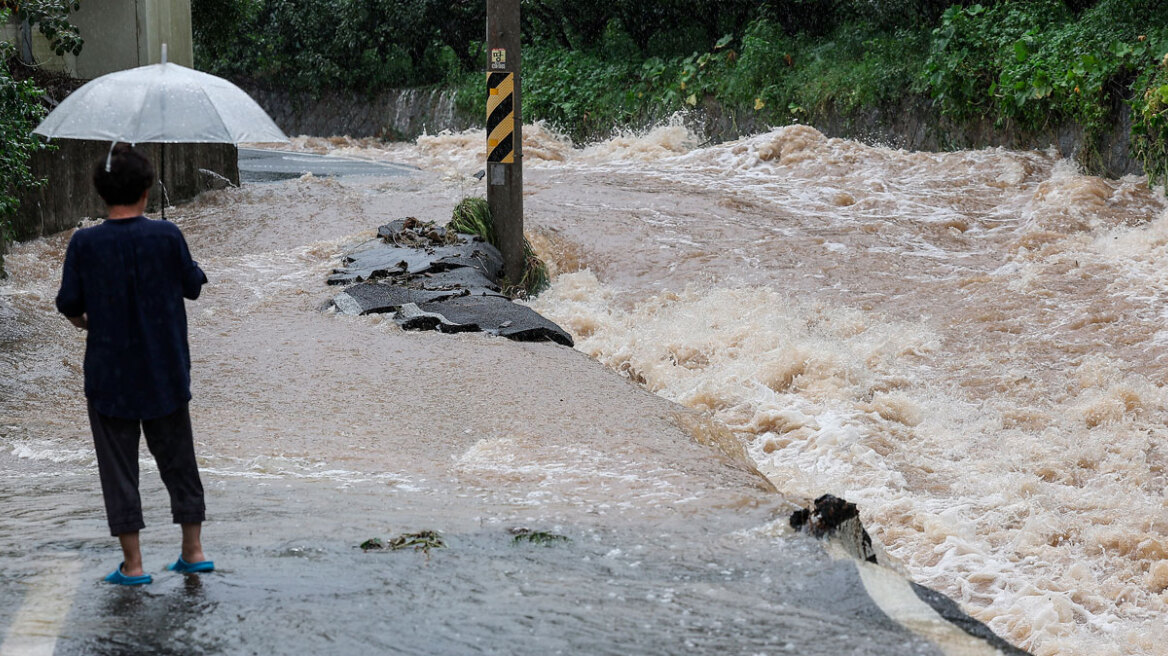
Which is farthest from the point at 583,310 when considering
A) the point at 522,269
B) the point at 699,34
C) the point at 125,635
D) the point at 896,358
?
the point at 699,34

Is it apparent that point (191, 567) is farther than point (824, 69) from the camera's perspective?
No

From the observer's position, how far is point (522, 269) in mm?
11594

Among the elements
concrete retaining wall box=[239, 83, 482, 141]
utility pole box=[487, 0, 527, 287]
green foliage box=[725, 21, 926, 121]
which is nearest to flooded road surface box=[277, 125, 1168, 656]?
utility pole box=[487, 0, 527, 287]

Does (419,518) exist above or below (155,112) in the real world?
below

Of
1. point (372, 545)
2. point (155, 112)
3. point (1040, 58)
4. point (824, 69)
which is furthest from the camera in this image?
point (824, 69)

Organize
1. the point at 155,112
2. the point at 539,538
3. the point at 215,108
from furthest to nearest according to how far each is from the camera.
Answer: the point at 215,108
the point at 155,112
the point at 539,538

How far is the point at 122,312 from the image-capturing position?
11.8ft

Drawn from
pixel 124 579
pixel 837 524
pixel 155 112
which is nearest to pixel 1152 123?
pixel 837 524

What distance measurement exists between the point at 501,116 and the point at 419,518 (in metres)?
6.91

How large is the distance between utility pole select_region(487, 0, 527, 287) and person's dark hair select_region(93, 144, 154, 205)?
285 inches

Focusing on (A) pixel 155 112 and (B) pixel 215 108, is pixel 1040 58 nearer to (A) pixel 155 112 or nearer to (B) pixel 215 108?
(B) pixel 215 108

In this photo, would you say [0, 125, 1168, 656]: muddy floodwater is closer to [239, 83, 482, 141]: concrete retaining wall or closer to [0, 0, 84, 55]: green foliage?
[0, 0, 84, 55]: green foliage

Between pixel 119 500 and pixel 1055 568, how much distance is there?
13.4 feet

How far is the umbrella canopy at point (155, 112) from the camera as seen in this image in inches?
219
